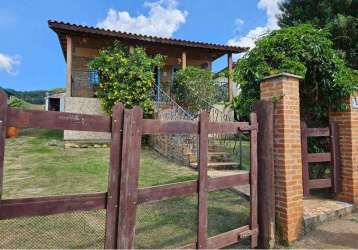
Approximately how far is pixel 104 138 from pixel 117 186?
332 inches

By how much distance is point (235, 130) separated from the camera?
3.41 meters

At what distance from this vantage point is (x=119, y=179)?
2.44m

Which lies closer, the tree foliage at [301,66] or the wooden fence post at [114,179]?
the wooden fence post at [114,179]

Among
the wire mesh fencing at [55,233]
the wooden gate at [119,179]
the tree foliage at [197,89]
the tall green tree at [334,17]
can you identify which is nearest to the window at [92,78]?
the tree foliage at [197,89]

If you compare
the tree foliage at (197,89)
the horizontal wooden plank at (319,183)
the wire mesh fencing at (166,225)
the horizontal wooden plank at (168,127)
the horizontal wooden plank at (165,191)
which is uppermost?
the tree foliage at (197,89)

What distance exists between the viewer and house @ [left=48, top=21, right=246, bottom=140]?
10305 millimetres

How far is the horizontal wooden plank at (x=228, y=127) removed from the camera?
3.19 metres

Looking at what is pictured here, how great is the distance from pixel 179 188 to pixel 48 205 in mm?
1207

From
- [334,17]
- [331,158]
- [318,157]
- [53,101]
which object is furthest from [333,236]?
[53,101]

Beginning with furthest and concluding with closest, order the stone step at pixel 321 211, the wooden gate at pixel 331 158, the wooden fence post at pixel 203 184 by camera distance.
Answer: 1. the wooden gate at pixel 331 158
2. the stone step at pixel 321 211
3. the wooden fence post at pixel 203 184

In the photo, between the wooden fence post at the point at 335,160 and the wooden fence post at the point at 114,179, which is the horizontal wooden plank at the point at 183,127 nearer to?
the wooden fence post at the point at 114,179

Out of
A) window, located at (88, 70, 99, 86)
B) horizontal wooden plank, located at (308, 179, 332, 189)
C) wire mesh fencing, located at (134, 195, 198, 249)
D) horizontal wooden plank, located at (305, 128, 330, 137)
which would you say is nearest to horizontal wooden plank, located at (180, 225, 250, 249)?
wire mesh fencing, located at (134, 195, 198, 249)

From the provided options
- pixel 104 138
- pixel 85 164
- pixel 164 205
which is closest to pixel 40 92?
pixel 104 138

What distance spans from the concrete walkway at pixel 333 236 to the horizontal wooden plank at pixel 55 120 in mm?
2785
